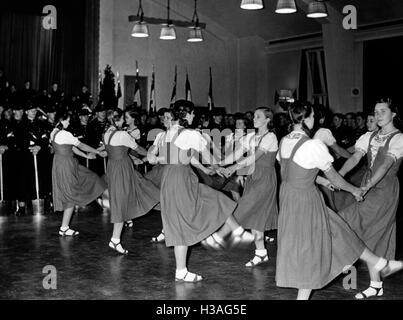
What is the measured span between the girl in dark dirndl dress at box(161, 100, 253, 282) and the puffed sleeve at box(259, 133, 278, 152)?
720mm

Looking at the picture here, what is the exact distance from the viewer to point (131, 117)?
634 centimetres

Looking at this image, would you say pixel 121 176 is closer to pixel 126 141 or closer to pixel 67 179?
pixel 126 141

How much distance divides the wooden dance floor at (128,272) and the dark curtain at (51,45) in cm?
857

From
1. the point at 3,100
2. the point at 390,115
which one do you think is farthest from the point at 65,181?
the point at 3,100

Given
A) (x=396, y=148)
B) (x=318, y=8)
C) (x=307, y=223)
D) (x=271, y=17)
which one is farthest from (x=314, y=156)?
(x=271, y=17)

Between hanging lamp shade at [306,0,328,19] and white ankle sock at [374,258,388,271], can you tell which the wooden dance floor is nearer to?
white ankle sock at [374,258,388,271]

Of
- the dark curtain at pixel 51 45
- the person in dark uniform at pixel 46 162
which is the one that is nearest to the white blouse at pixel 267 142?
the person in dark uniform at pixel 46 162

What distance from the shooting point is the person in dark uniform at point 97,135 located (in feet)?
32.9

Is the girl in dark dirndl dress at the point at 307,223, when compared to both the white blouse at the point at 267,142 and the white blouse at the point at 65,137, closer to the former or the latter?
the white blouse at the point at 267,142

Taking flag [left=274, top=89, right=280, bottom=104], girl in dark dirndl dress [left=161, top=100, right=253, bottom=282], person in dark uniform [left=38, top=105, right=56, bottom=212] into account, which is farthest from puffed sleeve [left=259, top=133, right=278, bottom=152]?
flag [left=274, top=89, right=280, bottom=104]

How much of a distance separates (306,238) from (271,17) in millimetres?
12899

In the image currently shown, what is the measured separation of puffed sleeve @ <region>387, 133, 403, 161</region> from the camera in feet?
13.8

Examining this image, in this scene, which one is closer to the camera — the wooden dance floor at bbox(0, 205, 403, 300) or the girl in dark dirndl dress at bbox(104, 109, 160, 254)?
the wooden dance floor at bbox(0, 205, 403, 300)

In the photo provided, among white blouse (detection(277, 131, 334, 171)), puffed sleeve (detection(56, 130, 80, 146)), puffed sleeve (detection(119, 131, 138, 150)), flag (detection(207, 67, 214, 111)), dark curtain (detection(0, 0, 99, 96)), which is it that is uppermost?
dark curtain (detection(0, 0, 99, 96))
